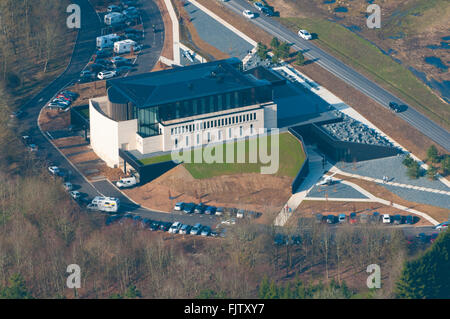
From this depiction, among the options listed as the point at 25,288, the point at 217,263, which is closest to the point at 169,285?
the point at 217,263

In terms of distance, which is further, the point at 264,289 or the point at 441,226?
the point at 441,226

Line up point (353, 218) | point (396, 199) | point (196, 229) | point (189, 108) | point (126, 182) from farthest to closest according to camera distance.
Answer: point (189, 108)
point (396, 199)
point (126, 182)
point (353, 218)
point (196, 229)

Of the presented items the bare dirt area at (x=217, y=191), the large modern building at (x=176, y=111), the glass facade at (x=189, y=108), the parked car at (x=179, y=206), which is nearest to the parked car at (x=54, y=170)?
the large modern building at (x=176, y=111)

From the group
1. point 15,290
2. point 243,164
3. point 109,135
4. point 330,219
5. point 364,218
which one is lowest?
point 364,218

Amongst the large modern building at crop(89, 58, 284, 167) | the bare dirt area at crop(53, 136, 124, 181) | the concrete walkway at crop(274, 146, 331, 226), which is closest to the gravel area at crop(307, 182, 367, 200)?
the concrete walkway at crop(274, 146, 331, 226)

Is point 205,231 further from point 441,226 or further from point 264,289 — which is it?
point 441,226

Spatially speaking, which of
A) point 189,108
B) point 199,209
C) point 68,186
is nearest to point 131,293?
point 199,209

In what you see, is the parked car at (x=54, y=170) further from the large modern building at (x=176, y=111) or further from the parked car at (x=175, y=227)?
the parked car at (x=175, y=227)
